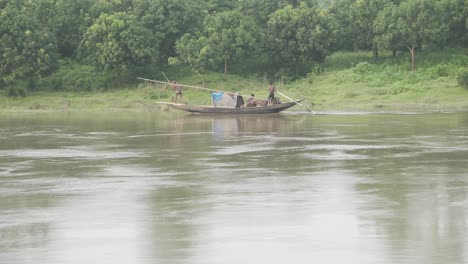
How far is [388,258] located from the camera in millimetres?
10625

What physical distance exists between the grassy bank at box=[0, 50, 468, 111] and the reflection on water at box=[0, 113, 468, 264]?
524 inches

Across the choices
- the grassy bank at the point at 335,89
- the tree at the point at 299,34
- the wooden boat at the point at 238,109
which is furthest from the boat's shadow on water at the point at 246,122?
the tree at the point at 299,34

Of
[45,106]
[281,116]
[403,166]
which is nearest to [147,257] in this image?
[403,166]

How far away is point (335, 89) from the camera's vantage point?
154ft

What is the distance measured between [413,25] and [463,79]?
261 inches

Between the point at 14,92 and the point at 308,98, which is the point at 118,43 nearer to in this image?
the point at 14,92

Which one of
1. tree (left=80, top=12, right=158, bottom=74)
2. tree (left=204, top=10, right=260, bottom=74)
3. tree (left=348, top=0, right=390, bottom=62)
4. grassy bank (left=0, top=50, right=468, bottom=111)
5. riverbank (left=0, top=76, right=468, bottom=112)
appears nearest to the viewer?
riverbank (left=0, top=76, right=468, bottom=112)

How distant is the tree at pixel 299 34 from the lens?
5072cm

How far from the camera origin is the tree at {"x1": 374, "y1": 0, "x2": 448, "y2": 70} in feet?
159

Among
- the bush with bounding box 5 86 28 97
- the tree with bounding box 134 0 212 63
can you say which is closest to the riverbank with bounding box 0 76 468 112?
the bush with bounding box 5 86 28 97

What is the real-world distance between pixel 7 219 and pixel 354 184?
263 inches

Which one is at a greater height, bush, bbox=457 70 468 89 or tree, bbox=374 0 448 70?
tree, bbox=374 0 448 70

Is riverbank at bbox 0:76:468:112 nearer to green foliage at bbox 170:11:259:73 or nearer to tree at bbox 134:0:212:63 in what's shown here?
green foliage at bbox 170:11:259:73

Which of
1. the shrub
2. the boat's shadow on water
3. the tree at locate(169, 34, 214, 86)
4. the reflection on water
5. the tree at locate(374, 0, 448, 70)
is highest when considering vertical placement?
the tree at locate(374, 0, 448, 70)
